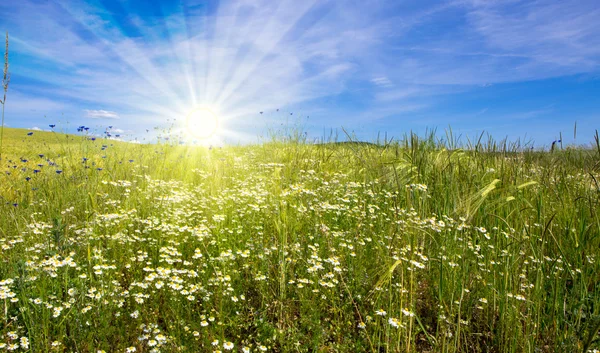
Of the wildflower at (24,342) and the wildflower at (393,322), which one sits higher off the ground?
the wildflower at (393,322)

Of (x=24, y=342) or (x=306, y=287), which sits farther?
(x=306, y=287)

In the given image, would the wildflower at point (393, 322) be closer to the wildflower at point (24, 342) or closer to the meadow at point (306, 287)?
the meadow at point (306, 287)

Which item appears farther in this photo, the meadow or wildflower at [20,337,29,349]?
the meadow

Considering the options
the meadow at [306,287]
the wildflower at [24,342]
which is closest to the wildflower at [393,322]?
the meadow at [306,287]

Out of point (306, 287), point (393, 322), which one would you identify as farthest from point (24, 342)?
point (393, 322)

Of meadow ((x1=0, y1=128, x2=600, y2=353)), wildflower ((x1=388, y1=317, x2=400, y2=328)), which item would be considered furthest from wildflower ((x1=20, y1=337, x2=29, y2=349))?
wildflower ((x1=388, y1=317, x2=400, y2=328))

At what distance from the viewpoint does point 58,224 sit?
2.85 meters

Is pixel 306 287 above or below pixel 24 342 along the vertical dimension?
above

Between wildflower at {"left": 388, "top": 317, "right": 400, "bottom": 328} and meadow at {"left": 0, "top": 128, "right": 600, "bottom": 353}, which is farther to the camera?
meadow at {"left": 0, "top": 128, "right": 600, "bottom": 353}

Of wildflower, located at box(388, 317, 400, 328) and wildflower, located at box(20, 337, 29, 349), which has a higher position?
wildflower, located at box(388, 317, 400, 328)

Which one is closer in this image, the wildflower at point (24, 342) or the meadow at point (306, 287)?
the wildflower at point (24, 342)

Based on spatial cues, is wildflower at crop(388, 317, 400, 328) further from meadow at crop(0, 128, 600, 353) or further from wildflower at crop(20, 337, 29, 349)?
wildflower at crop(20, 337, 29, 349)

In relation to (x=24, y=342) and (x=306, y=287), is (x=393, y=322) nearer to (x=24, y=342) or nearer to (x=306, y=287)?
(x=306, y=287)

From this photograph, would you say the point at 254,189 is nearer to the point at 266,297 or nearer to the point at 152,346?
the point at 266,297
